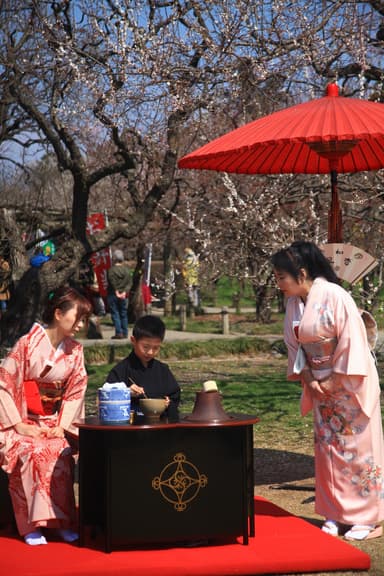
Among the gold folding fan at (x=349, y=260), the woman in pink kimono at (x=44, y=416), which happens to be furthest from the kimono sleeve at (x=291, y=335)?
the woman in pink kimono at (x=44, y=416)

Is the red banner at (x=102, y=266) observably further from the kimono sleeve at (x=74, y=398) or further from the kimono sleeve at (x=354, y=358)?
the kimono sleeve at (x=354, y=358)

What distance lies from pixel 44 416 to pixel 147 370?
2.30 feet

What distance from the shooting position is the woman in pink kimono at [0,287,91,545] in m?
4.81

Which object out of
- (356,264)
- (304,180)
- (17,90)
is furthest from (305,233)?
(356,264)

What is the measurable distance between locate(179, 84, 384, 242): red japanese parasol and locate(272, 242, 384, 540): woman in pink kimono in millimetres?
695

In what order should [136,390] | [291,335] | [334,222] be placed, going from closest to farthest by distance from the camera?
[136,390], [291,335], [334,222]

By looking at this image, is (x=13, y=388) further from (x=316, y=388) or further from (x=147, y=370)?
(x=316, y=388)

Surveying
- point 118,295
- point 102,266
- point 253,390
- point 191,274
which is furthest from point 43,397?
point 102,266

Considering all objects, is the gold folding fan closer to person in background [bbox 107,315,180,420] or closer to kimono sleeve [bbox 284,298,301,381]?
kimono sleeve [bbox 284,298,301,381]

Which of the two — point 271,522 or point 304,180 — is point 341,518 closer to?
point 271,522

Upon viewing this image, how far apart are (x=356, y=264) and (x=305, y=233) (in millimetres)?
6015

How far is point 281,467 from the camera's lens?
23.7 feet

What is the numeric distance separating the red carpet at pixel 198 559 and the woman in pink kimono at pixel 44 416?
0.18 metres

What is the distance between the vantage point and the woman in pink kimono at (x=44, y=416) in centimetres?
481
